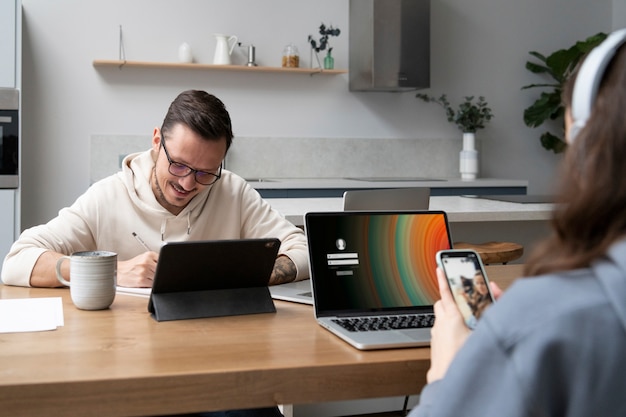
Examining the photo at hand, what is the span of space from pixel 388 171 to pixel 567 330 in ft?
16.8

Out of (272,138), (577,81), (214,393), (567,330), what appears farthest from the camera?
(272,138)

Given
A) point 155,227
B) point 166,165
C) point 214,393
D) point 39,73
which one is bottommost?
point 214,393

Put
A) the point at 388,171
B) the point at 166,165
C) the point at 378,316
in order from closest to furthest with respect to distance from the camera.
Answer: the point at 378,316 < the point at 166,165 < the point at 388,171

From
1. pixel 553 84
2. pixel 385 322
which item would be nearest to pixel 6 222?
pixel 385 322

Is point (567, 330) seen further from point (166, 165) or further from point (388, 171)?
point (388, 171)

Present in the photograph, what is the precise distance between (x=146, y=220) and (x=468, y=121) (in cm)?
394

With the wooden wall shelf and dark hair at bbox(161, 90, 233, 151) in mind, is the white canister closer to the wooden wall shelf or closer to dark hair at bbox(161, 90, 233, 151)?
the wooden wall shelf

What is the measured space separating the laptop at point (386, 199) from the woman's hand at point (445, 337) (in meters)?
1.04

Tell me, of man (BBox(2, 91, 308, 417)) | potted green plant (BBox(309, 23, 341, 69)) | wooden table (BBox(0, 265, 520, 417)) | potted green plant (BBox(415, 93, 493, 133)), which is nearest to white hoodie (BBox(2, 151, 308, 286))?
man (BBox(2, 91, 308, 417))

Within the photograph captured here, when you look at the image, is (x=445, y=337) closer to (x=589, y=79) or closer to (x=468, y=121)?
(x=589, y=79)

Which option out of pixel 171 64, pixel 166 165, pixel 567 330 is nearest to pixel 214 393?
pixel 567 330

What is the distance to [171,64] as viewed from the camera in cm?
497

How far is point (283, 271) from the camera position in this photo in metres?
1.98

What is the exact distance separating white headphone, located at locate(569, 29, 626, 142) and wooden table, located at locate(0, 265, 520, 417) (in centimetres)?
59
